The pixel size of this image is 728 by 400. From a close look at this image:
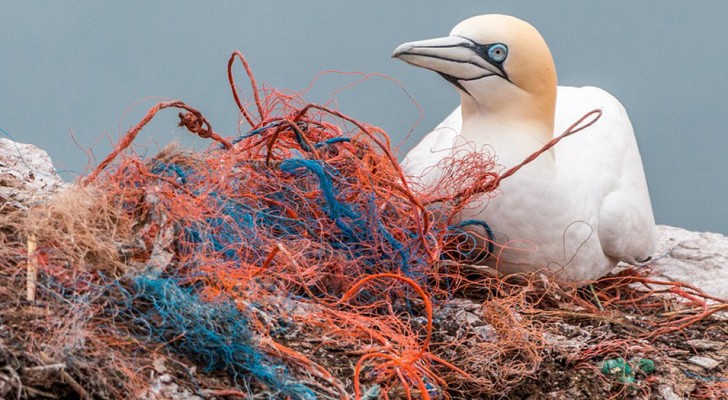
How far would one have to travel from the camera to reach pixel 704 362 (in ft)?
18.0

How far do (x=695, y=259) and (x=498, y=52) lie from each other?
238 cm

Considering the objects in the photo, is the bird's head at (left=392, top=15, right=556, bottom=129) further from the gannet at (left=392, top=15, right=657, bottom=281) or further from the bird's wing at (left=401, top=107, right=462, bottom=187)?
the bird's wing at (left=401, top=107, right=462, bottom=187)

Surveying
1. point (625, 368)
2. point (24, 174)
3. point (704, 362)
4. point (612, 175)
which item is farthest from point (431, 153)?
point (24, 174)

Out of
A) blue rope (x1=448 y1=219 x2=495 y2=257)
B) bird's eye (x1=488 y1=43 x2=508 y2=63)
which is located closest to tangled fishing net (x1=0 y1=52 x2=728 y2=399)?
blue rope (x1=448 y1=219 x2=495 y2=257)

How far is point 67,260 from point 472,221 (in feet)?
7.24

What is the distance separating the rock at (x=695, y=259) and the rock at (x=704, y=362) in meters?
1.22

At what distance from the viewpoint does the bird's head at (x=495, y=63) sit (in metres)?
5.76

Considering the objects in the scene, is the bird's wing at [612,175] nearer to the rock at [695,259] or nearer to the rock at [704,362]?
the rock at [695,259]

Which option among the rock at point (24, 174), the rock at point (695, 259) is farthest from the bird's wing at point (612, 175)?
the rock at point (24, 174)

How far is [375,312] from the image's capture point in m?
5.28

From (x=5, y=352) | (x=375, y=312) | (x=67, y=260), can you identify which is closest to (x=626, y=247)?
(x=375, y=312)

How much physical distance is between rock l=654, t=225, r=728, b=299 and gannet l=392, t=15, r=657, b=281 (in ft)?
2.83

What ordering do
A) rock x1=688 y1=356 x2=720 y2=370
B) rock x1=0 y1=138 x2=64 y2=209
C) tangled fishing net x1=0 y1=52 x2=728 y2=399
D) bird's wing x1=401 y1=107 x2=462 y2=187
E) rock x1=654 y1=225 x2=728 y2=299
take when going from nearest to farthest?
tangled fishing net x1=0 y1=52 x2=728 y2=399 → rock x1=0 y1=138 x2=64 y2=209 → rock x1=688 y1=356 x2=720 y2=370 → bird's wing x1=401 y1=107 x2=462 y2=187 → rock x1=654 y1=225 x2=728 y2=299

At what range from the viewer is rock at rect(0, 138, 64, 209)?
5.04 meters
